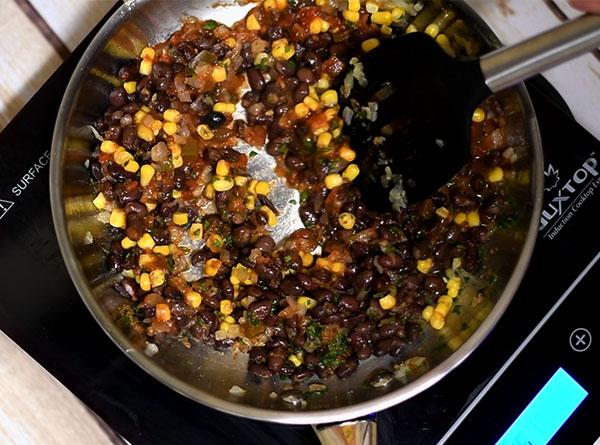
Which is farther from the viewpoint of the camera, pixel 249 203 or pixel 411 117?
pixel 249 203

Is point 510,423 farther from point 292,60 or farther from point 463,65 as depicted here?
point 292,60

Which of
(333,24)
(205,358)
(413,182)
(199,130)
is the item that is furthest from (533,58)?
(205,358)

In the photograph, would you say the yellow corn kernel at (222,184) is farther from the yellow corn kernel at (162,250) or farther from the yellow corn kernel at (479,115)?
the yellow corn kernel at (479,115)

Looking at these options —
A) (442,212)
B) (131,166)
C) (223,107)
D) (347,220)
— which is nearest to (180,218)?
(131,166)

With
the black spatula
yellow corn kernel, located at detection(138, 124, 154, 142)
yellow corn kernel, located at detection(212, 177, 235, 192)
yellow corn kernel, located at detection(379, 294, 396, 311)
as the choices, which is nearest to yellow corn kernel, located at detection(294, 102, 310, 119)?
the black spatula

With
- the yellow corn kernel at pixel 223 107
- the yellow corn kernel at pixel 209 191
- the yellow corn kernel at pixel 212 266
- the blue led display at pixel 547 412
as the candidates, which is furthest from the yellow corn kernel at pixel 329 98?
the blue led display at pixel 547 412

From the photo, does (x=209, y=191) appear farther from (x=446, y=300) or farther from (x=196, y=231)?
(x=446, y=300)
